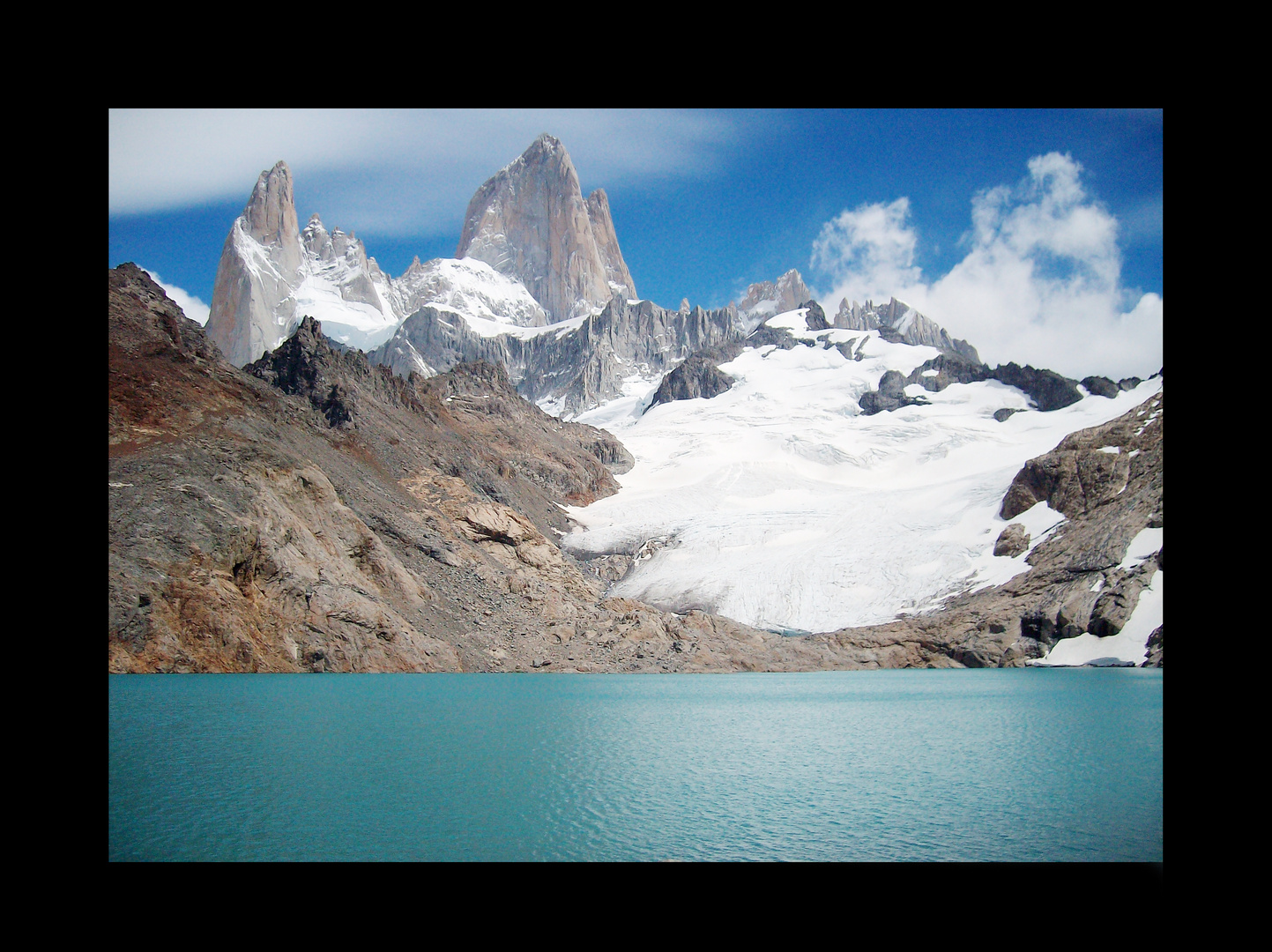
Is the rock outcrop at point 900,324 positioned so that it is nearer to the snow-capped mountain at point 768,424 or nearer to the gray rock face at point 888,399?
the snow-capped mountain at point 768,424

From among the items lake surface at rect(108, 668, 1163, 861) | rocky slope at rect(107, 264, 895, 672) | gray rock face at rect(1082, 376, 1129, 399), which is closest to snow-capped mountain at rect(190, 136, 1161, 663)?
gray rock face at rect(1082, 376, 1129, 399)

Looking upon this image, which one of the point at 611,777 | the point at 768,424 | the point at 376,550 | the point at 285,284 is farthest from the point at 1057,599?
the point at 285,284

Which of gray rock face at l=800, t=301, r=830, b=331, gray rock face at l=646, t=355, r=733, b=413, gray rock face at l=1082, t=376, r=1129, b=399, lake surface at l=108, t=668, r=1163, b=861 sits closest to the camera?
lake surface at l=108, t=668, r=1163, b=861

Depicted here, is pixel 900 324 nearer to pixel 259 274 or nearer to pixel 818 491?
pixel 818 491

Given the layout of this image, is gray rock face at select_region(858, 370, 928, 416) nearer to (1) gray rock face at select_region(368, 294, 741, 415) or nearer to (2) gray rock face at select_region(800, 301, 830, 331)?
(2) gray rock face at select_region(800, 301, 830, 331)

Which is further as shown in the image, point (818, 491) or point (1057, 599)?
point (818, 491)
